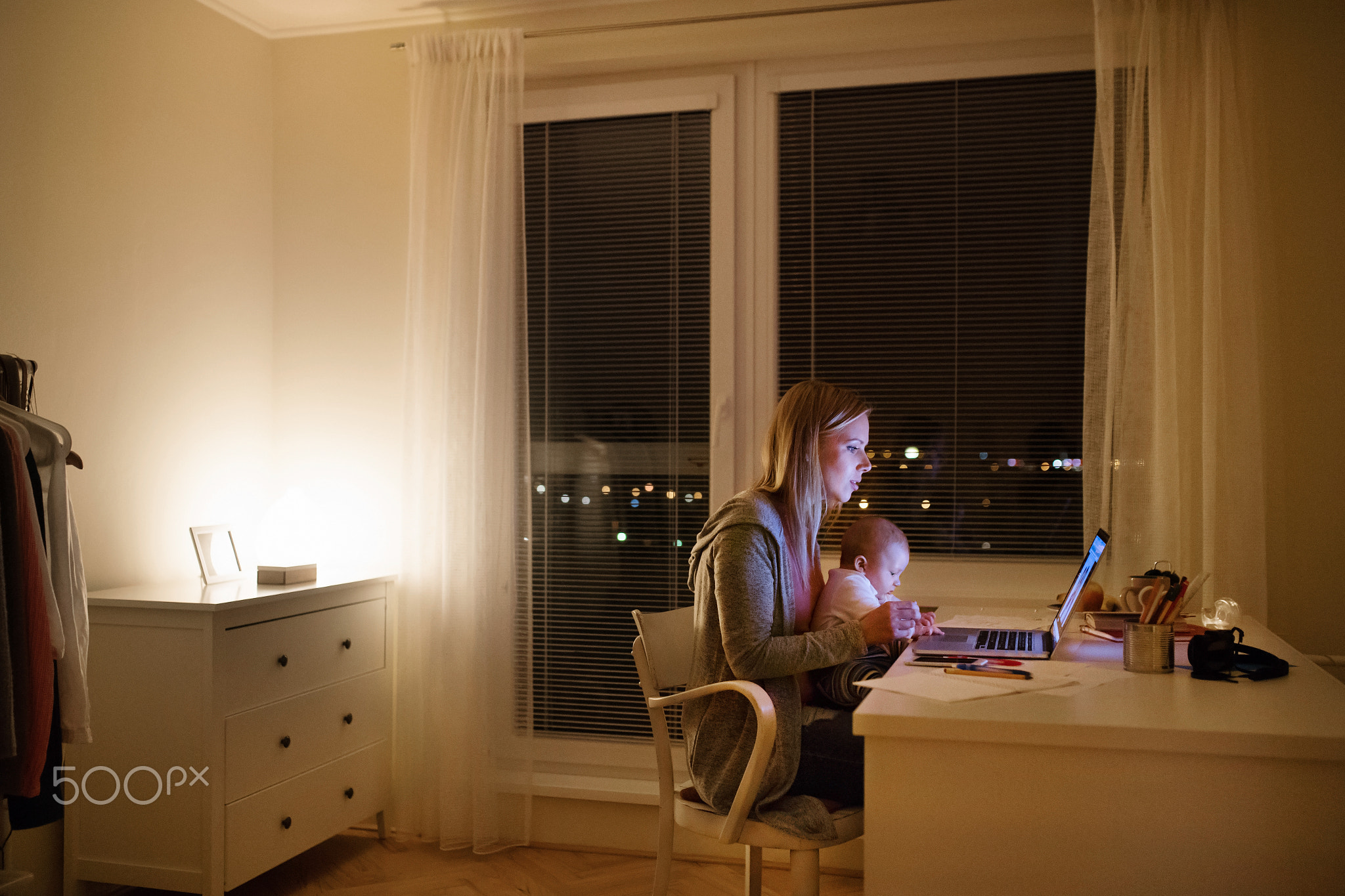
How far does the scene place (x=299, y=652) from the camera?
2.93 metres

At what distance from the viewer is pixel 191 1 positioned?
11.0 feet

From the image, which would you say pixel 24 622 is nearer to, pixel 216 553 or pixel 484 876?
pixel 216 553

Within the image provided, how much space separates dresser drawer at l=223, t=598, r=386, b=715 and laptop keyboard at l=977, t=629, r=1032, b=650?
6.28 ft

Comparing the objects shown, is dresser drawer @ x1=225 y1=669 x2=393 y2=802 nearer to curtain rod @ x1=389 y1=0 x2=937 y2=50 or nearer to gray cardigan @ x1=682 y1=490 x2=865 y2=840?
gray cardigan @ x1=682 y1=490 x2=865 y2=840

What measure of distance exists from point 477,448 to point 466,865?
1324 millimetres

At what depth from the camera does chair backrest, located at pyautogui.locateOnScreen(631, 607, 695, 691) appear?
2244mm

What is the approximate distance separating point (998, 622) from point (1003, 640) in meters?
0.38

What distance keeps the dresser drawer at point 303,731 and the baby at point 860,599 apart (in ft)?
5.24

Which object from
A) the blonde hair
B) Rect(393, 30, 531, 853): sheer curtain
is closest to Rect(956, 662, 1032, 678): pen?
the blonde hair

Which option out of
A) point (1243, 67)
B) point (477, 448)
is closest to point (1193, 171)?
point (1243, 67)

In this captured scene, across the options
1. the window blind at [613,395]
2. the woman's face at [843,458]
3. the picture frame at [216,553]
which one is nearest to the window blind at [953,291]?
the window blind at [613,395]

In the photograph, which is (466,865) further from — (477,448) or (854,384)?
(854,384)

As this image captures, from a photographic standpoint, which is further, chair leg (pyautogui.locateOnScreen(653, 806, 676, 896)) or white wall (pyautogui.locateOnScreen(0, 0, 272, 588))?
white wall (pyautogui.locateOnScreen(0, 0, 272, 588))

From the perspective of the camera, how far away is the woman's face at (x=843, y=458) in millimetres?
2268
